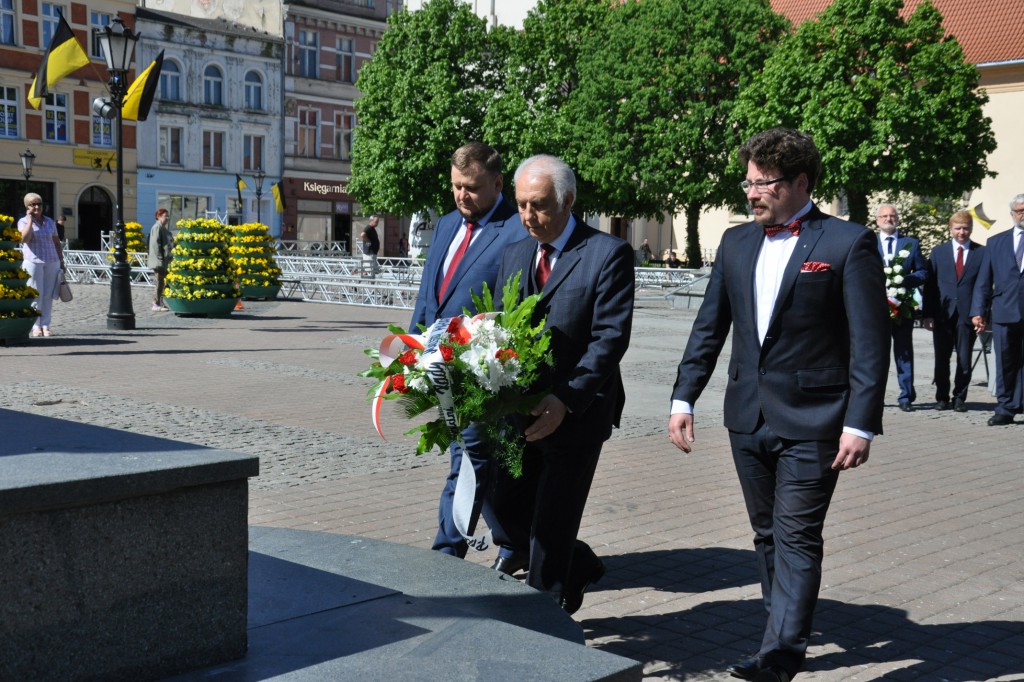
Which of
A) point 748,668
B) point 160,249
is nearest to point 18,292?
point 160,249

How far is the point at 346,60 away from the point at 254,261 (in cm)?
3922

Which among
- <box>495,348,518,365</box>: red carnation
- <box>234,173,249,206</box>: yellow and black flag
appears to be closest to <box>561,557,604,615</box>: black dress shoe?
<box>495,348,518,365</box>: red carnation

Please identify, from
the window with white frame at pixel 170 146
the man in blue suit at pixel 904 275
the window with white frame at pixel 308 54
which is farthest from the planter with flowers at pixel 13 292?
the window with white frame at pixel 308 54

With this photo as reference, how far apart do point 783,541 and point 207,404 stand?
791 cm

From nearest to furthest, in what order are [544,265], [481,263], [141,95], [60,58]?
[544,265]
[481,263]
[60,58]
[141,95]

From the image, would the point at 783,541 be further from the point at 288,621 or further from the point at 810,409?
the point at 288,621

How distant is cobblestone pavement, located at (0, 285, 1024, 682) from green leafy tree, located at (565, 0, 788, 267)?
1143 inches

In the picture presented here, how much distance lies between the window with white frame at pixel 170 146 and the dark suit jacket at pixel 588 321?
54.6 metres

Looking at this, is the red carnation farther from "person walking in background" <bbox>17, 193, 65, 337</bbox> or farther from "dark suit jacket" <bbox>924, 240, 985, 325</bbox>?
"person walking in background" <bbox>17, 193, 65, 337</bbox>

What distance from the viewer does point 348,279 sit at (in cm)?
3070

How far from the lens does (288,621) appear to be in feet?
12.7

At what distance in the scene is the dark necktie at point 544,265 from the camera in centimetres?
479

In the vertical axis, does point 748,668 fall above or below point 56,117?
below

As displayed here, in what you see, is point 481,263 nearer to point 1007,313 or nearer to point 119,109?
point 1007,313
